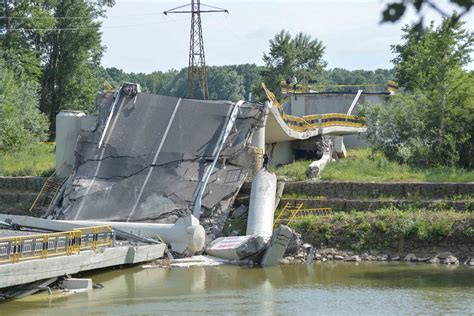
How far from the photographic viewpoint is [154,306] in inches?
777

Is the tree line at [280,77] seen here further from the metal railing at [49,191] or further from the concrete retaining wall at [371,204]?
the metal railing at [49,191]

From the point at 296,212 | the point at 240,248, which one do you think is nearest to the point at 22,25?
the point at 296,212

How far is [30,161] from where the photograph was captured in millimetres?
42062

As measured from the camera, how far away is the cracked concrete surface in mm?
31266

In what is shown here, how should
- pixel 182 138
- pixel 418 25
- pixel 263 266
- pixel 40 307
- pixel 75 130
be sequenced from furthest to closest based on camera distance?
1. pixel 75 130
2. pixel 182 138
3. pixel 263 266
4. pixel 40 307
5. pixel 418 25

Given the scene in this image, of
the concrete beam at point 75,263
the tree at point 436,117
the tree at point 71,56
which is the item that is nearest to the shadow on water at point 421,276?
the concrete beam at point 75,263

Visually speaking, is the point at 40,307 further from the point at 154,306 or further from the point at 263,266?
the point at 263,266

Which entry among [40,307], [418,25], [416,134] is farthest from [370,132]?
[418,25]

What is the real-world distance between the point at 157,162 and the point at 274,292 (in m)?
12.6

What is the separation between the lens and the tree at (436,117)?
38.3 metres

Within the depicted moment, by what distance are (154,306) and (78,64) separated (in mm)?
44063

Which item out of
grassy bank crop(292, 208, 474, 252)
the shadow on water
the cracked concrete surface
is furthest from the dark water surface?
the cracked concrete surface

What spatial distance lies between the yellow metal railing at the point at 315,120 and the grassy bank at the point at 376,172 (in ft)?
9.92

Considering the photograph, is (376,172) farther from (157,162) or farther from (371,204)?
(157,162)
